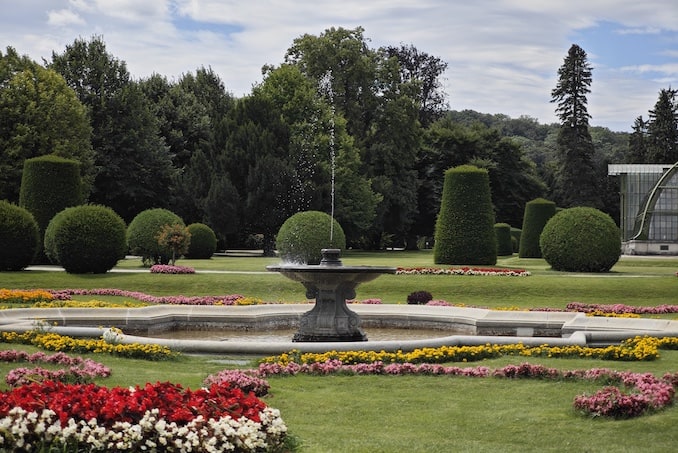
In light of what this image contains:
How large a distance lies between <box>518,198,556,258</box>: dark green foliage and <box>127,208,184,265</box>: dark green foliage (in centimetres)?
1809

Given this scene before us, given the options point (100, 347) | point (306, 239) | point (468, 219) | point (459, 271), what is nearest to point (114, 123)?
point (306, 239)

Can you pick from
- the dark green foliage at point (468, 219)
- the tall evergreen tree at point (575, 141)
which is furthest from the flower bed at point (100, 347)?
the tall evergreen tree at point (575, 141)

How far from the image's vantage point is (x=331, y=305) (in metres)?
15.8

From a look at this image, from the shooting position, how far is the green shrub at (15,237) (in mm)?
28031

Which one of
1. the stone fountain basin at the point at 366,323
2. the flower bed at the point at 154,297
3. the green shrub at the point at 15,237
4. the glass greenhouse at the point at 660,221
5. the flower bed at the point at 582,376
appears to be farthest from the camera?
the glass greenhouse at the point at 660,221

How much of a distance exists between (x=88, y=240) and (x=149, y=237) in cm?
673

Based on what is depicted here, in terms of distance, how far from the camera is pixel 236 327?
18078mm

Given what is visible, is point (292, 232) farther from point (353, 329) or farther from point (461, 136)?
point (461, 136)

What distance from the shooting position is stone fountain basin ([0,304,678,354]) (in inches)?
518

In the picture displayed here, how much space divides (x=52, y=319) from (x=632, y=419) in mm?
11541

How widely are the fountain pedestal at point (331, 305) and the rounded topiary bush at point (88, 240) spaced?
13351 millimetres

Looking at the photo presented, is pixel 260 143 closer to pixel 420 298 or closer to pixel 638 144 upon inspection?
pixel 420 298

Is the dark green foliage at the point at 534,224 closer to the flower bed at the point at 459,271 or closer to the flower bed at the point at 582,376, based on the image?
the flower bed at the point at 459,271

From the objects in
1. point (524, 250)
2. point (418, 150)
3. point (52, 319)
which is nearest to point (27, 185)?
point (52, 319)
